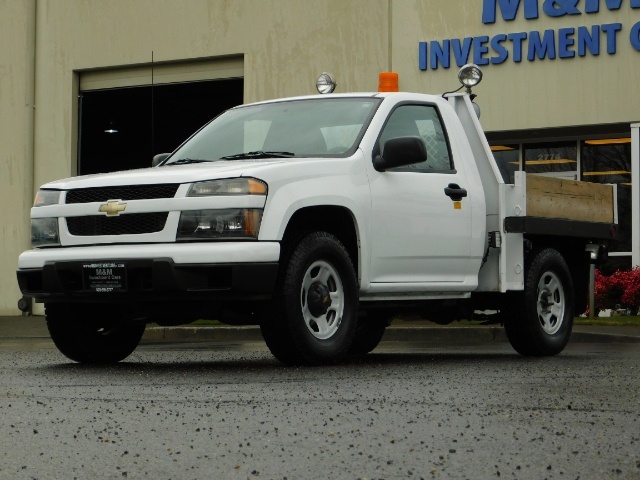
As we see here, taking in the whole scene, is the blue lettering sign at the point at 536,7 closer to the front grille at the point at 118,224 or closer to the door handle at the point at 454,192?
the door handle at the point at 454,192

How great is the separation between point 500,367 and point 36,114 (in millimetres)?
17026

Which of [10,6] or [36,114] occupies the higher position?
[10,6]

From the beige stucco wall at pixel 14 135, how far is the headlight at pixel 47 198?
597 inches

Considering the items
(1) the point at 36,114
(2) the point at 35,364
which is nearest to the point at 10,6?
(1) the point at 36,114

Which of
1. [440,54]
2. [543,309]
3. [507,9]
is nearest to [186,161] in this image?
[543,309]

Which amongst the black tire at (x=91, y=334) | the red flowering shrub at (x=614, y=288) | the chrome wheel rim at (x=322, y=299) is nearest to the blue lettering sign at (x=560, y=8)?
the red flowering shrub at (x=614, y=288)

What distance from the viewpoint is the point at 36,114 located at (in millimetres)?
25016

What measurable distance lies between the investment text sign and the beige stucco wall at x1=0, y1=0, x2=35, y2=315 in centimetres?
752

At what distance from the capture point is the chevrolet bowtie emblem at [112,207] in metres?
9.13

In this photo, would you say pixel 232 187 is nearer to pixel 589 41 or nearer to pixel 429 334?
pixel 429 334

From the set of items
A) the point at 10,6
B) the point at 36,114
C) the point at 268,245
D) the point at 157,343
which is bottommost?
the point at 157,343

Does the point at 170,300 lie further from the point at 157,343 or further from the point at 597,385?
the point at 157,343

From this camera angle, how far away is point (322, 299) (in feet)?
30.2

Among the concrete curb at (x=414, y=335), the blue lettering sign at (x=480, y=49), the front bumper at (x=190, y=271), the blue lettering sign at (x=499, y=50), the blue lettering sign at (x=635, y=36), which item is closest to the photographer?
the front bumper at (x=190, y=271)
